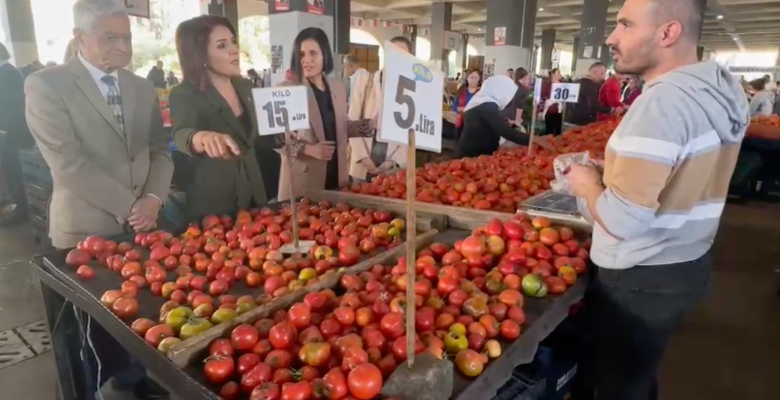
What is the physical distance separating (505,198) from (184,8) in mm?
15649

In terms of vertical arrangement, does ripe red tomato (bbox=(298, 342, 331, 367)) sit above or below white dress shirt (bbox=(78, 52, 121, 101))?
below

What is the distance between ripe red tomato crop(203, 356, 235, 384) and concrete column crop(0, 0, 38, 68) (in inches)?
478

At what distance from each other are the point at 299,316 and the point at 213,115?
1.45m

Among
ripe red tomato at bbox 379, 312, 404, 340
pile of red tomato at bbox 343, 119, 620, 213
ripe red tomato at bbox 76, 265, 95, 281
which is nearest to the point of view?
ripe red tomato at bbox 379, 312, 404, 340

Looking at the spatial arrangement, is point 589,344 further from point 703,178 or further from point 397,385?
point 397,385

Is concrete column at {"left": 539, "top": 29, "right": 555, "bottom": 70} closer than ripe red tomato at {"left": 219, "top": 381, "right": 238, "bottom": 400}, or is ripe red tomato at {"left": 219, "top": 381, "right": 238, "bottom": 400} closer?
ripe red tomato at {"left": 219, "top": 381, "right": 238, "bottom": 400}

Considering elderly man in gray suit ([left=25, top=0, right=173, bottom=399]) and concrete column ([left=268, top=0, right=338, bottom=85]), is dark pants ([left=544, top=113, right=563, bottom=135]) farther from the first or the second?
elderly man in gray suit ([left=25, top=0, right=173, bottom=399])

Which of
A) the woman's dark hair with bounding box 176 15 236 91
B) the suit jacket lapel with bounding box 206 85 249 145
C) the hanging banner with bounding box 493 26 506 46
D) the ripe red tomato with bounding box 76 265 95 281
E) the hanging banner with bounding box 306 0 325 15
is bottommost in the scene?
the ripe red tomato with bounding box 76 265 95 281

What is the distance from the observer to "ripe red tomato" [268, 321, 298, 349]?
1.26m

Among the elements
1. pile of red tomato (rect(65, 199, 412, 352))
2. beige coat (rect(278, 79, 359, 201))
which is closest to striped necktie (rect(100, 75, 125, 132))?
pile of red tomato (rect(65, 199, 412, 352))

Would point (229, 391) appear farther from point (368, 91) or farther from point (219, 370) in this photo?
point (368, 91)

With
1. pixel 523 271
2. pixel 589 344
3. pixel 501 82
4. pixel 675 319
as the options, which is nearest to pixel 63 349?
pixel 523 271

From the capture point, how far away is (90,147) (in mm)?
2193

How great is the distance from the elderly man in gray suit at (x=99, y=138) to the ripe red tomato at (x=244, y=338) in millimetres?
1068
